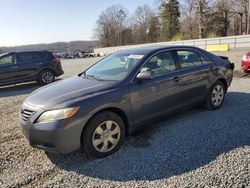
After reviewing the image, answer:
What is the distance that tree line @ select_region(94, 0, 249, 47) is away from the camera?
4634 cm

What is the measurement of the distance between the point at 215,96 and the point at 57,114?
11.7ft

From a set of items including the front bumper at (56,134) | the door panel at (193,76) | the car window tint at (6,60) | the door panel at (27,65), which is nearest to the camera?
the front bumper at (56,134)

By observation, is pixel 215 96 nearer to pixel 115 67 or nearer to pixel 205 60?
pixel 205 60

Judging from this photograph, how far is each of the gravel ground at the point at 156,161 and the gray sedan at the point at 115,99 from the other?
31cm

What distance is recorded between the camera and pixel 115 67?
14.3 feet

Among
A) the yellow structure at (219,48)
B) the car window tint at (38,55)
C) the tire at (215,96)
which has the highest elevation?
the yellow structure at (219,48)

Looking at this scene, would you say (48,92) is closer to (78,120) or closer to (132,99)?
(78,120)

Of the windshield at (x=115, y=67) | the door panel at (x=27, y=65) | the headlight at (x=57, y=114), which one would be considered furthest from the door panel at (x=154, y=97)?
the door panel at (x=27, y=65)

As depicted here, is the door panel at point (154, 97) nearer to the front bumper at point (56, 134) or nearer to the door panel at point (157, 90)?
the door panel at point (157, 90)

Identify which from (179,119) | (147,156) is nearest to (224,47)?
(179,119)

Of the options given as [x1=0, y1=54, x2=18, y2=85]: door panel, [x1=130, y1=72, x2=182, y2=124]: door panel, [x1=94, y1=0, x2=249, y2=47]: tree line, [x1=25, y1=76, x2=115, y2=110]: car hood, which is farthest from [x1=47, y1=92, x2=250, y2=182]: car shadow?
[x1=94, y1=0, x2=249, y2=47]: tree line

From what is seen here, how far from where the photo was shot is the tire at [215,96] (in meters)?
5.11

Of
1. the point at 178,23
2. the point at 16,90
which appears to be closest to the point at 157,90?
the point at 16,90

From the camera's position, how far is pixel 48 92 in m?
3.77
